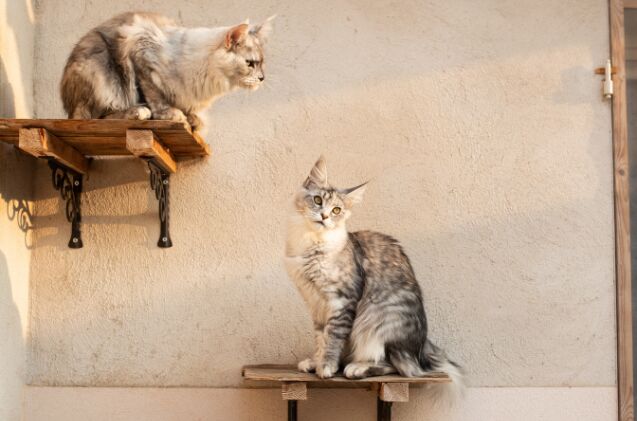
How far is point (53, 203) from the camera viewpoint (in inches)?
115

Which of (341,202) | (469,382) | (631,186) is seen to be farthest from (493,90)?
(469,382)

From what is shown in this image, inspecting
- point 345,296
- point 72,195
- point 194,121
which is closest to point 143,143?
point 194,121

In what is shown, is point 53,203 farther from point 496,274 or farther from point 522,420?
point 522,420

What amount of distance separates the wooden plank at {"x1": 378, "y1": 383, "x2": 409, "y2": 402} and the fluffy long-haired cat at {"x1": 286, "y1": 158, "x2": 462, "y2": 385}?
0.15 feet

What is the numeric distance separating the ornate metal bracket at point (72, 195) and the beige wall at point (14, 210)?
5.5 inches

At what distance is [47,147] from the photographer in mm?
2420

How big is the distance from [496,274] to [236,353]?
1.09 metres

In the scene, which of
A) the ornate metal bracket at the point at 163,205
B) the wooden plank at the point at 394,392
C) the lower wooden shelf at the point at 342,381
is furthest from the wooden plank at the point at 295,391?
the ornate metal bracket at the point at 163,205

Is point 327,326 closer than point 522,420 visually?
Yes

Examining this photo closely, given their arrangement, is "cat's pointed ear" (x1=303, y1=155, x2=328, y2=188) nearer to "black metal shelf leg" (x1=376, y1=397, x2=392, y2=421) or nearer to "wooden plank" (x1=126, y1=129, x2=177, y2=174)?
"wooden plank" (x1=126, y1=129, x2=177, y2=174)

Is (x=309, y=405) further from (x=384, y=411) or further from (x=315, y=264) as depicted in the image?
(x=315, y=264)

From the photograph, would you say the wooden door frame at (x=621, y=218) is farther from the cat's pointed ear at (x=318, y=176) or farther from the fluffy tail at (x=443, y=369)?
the cat's pointed ear at (x=318, y=176)

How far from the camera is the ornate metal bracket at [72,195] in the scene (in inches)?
112

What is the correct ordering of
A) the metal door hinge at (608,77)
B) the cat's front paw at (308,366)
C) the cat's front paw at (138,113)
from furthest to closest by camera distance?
the metal door hinge at (608,77) < the cat's front paw at (308,366) < the cat's front paw at (138,113)
